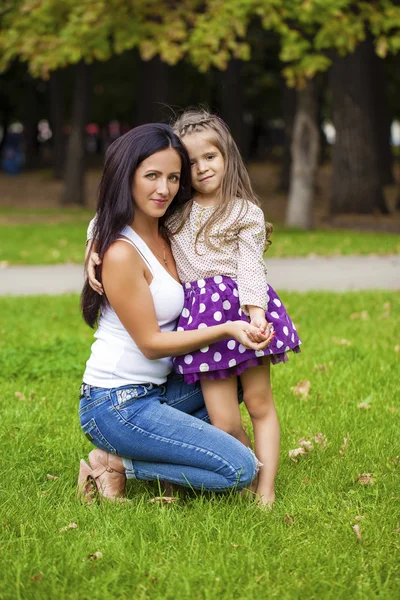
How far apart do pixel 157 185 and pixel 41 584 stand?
1478mm

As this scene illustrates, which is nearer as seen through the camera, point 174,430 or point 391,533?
point 391,533

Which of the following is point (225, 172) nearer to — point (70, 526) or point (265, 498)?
point (265, 498)

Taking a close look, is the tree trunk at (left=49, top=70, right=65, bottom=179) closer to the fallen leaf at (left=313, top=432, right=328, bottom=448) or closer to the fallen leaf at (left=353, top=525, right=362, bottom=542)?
the fallen leaf at (left=313, top=432, right=328, bottom=448)

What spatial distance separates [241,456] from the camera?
364 centimetres

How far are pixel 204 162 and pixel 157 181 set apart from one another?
0.25 m

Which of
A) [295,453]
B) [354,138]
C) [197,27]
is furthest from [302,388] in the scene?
[354,138]

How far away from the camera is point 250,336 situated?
3.44 meters

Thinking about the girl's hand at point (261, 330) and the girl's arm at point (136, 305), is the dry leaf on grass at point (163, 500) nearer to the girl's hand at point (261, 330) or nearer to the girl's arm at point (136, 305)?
the girl's arm at point (136, 305)

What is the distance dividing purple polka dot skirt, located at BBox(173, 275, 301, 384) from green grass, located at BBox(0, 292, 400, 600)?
50cm

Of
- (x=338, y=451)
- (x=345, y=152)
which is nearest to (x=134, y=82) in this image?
(x=345, y=152)

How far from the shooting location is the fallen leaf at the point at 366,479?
13.1 feet

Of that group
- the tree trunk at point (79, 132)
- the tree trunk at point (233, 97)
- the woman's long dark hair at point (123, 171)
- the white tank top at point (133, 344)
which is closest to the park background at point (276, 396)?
the woman's long dark hair at point (123, 171)

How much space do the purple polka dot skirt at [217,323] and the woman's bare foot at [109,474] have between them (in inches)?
17.6

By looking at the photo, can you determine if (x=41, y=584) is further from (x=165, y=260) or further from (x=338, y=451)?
(x=338, y=451)
